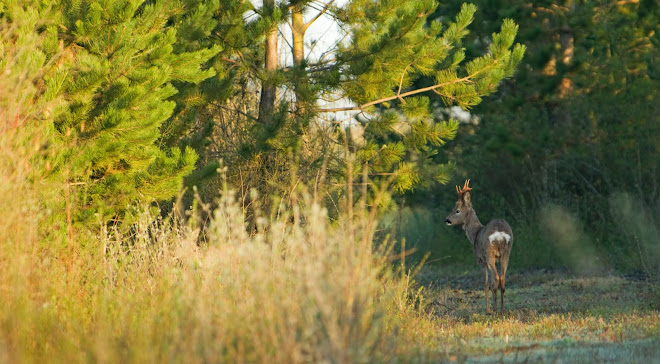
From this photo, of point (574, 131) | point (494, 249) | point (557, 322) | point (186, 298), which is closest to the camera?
point (186, 298)

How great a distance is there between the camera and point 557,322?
877 centimetres

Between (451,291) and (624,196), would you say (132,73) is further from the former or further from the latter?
(624,196)

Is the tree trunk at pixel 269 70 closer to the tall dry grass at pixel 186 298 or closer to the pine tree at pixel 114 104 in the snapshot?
the pine tree at pixel 114 104

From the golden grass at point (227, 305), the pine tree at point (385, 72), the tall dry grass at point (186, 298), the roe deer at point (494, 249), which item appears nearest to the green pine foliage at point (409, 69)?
the pine tree at point (385, 72)

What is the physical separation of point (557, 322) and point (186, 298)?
5.04 m

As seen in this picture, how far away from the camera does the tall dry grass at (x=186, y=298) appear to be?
461cm

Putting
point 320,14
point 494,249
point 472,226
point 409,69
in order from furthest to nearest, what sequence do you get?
1. point 320,14
2. point 409,69
3. point 472,226
4. point 494,249

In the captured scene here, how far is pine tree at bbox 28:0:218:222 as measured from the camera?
8.62 meters

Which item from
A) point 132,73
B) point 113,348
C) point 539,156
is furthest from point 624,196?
point 113,348

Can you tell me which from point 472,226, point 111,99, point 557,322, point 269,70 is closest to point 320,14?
point 269,70

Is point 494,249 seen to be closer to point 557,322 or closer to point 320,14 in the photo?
point 557,322

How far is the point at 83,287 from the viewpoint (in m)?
7.21

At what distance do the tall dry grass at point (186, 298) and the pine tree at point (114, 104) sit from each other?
30.7 inches

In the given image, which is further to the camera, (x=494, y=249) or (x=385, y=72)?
(x=385, y=72)
